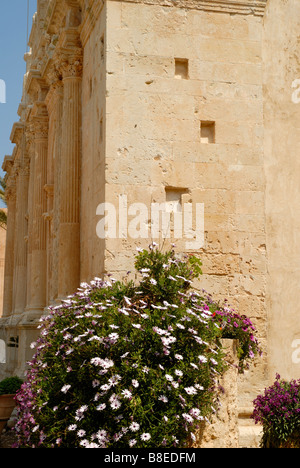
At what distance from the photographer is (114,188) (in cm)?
783

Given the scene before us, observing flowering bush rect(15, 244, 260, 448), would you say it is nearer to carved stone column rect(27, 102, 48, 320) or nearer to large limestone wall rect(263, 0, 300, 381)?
large limestone wall rect(263, 0, 300, 381)

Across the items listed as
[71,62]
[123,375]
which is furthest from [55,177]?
[123,375]

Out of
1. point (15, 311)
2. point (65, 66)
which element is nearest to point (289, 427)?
point (65, 66)

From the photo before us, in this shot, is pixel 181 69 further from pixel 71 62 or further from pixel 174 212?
pixel 71 62

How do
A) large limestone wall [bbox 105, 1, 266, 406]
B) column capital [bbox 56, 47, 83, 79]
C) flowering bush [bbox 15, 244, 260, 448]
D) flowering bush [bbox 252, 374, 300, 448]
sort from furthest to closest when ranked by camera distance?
column capital [bbox 56, 47, 83, 79], large limestone wall [bbox 105, 1, 266, 406], flowering bush [bbox 252, 374, 300, 448], flowering bush [bbox 15, 244, 260, 448]

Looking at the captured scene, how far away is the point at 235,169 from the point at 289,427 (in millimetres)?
3406

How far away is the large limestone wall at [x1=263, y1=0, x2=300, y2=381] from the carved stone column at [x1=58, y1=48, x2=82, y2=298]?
3.46 m

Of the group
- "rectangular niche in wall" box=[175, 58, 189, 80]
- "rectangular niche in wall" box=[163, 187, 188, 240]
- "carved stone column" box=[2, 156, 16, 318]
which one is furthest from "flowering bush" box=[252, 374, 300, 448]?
"carved stone column" box=[2, 156, 16, 318]

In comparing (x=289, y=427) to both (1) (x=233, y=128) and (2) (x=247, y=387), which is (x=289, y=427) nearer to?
(2) (x=247, y=387)

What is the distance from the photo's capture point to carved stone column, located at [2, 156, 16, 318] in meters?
21.4

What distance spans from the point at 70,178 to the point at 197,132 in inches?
121

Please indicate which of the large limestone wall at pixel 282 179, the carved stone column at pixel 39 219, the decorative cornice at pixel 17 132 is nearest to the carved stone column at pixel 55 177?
the carved stone column at pixel 39 219

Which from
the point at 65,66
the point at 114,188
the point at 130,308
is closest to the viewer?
the point at 130,308

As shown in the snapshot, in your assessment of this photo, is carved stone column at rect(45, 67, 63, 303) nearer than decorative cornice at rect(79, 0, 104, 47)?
No
